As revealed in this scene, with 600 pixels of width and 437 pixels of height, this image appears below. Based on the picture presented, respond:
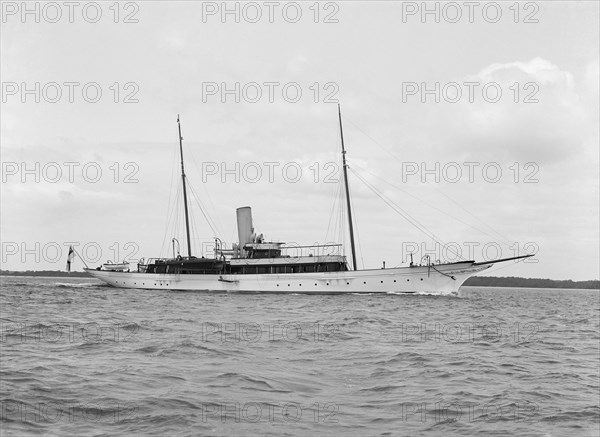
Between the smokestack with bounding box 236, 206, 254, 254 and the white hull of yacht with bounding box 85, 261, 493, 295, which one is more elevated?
the smokestack with bounding box 236, 206, 254, 254

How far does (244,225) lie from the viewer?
73.8 metres

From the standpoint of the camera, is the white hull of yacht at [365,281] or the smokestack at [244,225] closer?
the white hull of yacht at [365,281]

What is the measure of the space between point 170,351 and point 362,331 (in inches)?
413

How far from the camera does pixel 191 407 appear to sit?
1190 centimetres

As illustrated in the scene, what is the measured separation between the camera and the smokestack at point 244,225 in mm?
73625

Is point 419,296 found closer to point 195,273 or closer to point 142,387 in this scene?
point 195,273

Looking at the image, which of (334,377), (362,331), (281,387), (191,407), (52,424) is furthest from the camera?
(362,331)

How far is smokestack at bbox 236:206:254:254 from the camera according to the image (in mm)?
73625

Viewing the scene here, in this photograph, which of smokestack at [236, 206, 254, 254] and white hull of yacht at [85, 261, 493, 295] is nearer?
white hull of yacht at [85, 261, 493, 295]

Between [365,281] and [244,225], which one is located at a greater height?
[244,225]

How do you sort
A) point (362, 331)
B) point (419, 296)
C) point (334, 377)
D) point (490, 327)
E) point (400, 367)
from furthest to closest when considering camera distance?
point (419, 296) < point (490, 327) < point (362, 331) < point (400, 367) < point (334, 377)

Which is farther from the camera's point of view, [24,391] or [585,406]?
[585,406]

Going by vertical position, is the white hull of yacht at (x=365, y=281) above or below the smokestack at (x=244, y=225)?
below

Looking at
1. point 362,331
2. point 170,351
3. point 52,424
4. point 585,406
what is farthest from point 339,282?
point 52,424
